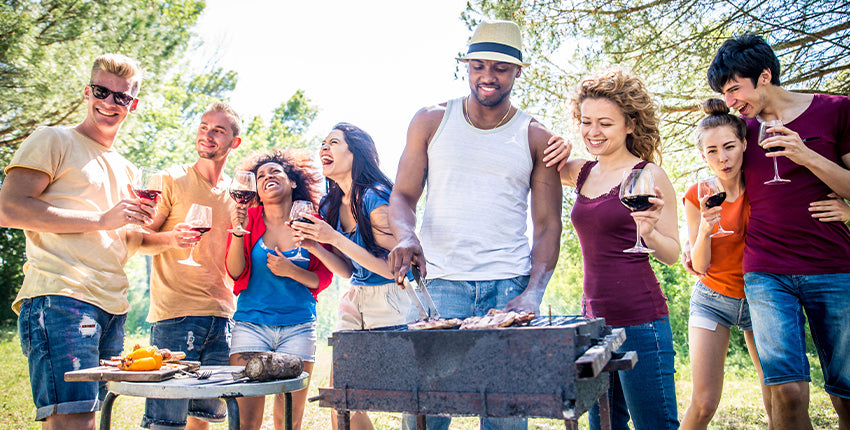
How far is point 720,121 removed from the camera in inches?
134

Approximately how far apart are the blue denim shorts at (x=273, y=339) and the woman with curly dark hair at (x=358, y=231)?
0.26 meters

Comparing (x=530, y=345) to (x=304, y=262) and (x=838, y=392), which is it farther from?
(x=304, y=262)

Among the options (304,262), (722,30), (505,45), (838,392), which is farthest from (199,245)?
(722,30)

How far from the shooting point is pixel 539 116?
7848 mm

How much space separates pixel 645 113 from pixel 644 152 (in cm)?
20

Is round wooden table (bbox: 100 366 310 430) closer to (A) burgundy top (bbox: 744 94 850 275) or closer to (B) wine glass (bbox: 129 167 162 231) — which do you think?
(B) wine glass (bbox: 129 167 162 231)

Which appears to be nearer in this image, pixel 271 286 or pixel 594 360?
pixel 594 360

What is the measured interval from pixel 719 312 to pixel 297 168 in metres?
3.00

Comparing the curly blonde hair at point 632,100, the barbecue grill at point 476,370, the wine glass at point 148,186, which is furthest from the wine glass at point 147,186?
the curly blonde hair at point 632,100

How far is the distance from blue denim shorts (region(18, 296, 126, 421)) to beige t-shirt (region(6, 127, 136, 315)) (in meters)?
0.07

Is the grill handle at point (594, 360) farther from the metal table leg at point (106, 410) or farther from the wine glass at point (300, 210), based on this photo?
the metal table leg at point (106, 410)

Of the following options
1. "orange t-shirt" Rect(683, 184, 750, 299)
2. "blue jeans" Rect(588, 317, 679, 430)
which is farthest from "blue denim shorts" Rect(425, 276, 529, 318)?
"orange t-shirt" Rect(683, 184, 750, 299)

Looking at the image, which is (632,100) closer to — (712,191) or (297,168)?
(712,191)

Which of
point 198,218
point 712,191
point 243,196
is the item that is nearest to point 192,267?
point 243,196
